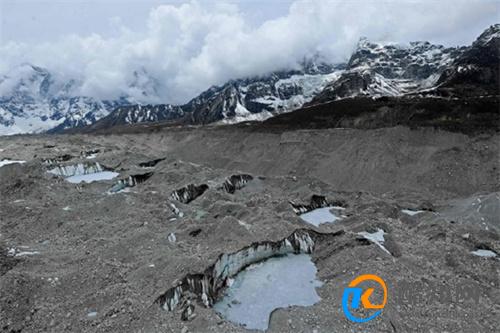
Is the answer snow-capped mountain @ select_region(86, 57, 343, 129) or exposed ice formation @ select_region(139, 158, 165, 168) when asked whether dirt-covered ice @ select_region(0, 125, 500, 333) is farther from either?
snow-capped mountain @ select_region(86, 57, 343, 129)

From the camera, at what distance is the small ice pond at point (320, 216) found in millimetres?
21697

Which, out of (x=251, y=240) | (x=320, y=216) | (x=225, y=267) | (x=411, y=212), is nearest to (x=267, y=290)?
(x=225, y=267)

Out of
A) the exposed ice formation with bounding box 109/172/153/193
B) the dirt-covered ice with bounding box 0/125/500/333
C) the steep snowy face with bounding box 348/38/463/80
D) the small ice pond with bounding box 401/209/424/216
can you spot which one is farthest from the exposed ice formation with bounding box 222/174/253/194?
the steep snowy face with bounding box 348/38/463/80

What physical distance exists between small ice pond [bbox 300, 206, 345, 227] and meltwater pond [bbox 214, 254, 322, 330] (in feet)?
17.1

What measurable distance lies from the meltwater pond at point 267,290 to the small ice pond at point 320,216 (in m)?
5.22

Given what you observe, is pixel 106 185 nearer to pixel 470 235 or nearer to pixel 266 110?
pixel 470 235

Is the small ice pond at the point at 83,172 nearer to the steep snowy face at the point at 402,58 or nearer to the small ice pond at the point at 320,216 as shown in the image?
the small ice pond at the point at 320,216

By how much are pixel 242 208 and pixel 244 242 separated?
475 centimetres

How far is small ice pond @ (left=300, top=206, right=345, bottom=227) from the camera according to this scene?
21.7 meters

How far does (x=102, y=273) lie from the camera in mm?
12812

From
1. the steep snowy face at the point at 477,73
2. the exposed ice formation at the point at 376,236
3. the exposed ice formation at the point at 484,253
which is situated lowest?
the exposed ice formation at the point at 484,253

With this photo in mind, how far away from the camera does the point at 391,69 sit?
545 ft

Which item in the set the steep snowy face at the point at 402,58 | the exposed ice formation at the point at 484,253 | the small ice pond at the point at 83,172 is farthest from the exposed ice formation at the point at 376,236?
the steep snowy face at the point at 402,58

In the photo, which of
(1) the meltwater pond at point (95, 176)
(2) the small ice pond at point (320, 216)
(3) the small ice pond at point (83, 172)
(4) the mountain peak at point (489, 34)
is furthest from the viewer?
(4) the mountain peak at point (489, 34)
